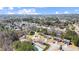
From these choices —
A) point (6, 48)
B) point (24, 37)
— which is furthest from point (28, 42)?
point (6, 48)

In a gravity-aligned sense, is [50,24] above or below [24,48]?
above

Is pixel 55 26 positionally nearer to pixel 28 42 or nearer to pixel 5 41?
→ pixel 28 42

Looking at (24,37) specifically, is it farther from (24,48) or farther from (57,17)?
(57,17)
